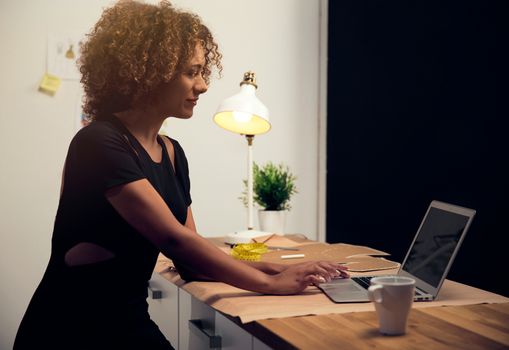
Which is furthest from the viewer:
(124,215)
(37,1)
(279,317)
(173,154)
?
(37,1)

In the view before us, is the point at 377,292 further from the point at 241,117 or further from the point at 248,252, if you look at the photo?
the point at 241,117

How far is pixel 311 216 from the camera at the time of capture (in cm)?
304

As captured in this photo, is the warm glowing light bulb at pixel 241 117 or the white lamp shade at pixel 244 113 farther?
the warm glowing light bulb at pixel 241 117

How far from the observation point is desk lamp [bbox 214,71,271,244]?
2.10 meters

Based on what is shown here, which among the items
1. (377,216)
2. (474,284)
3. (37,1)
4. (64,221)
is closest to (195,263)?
(64,221)

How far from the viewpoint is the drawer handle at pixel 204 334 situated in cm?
138

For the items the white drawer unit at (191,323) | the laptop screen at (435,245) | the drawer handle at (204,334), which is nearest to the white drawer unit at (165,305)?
the white drawer unit at (191,323)

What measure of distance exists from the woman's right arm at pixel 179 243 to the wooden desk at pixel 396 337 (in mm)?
178

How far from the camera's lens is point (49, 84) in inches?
100

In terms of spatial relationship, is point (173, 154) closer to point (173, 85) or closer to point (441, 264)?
point (173, 85)

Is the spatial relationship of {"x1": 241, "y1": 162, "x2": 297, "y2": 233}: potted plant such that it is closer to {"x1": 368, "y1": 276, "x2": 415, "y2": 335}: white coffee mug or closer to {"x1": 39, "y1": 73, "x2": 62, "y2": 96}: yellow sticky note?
{"x1": 39, "y1": 73, "x2": 62, "y2": 96}: yellow sticky note

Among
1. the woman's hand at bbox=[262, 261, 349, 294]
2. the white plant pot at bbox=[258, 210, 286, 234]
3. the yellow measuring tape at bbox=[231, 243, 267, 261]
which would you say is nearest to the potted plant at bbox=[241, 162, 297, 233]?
the white plant pot at bbox=[258, 210, 286, 234]

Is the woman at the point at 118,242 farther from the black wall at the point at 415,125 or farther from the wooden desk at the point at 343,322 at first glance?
the black wall at the point at 415,125

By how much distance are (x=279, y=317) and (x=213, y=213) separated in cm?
168
